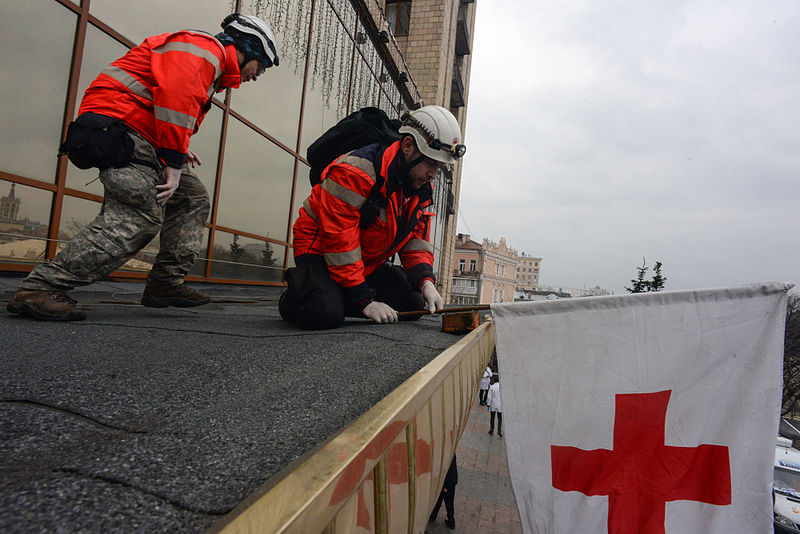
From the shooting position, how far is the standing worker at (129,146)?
1995 millimetres

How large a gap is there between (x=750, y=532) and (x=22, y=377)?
2433 mm

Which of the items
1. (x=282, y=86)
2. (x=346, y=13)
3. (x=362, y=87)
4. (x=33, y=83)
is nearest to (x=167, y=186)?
(x=33, y=83)

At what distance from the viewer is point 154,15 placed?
4488mm

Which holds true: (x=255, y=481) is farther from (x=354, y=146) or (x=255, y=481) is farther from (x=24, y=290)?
(x=354, y=146)

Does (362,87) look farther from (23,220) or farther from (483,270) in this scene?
(483,270)

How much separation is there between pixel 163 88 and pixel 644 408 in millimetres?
2558

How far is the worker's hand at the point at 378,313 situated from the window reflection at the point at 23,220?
99.6 inches

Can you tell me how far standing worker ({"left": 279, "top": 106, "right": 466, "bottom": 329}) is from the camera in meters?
2.54

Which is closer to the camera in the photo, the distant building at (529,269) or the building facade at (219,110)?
the building facade at (219,110)

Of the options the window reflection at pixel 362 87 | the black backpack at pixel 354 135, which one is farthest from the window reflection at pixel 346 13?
the black backpack at pixel 354 135

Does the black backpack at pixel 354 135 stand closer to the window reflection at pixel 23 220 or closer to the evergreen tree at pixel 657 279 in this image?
the window reflection at pixel 23 220

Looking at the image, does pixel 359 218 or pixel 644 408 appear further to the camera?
pixel 359 218

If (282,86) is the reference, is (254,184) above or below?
below

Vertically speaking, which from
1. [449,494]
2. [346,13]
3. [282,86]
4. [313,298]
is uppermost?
[346,13]
